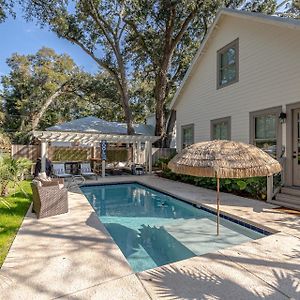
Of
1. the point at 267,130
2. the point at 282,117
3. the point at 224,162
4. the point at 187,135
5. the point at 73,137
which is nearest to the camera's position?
the point at 224,162

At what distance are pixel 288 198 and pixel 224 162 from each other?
160 inches

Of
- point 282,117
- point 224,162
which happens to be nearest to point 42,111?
point 282,117

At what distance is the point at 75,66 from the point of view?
29.1 m

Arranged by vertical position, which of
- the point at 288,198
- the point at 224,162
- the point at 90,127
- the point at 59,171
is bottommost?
the point at 288,198

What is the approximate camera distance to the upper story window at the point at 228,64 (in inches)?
429

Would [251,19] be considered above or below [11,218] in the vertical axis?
above

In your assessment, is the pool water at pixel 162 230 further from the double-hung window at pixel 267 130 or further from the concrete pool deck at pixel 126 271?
the double-hung window at pixel 267 130

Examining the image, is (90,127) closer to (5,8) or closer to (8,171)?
(5,8)

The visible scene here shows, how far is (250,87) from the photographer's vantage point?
9922 millimetres

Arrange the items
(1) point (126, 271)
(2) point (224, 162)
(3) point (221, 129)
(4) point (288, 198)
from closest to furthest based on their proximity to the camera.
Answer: (1) point (126, 271), (2) point (224, 162), (4) point (288, 198), (3) point (221, 129)

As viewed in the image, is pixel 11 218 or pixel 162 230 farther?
pixel 162 230

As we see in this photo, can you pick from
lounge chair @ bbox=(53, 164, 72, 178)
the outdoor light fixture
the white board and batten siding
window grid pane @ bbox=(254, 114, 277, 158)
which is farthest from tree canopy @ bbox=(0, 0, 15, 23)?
the outdoor light fixture

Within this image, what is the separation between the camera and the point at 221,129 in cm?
1173

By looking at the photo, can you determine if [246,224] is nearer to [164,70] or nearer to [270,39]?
[270,39]
